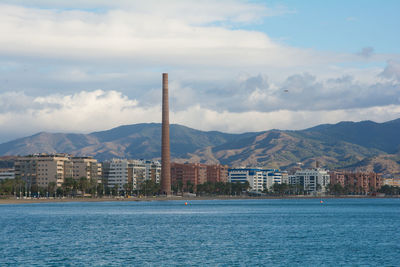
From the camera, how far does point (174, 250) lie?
2918 inches

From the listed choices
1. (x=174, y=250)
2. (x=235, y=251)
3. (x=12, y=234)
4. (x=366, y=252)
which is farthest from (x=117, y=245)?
(x=366, y=252)

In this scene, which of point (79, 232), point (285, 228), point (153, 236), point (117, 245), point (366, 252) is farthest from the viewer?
point (285, 228)

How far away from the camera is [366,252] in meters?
72.6

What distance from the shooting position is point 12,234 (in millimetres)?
94438

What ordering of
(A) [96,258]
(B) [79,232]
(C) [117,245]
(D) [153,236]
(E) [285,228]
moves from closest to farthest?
(A) [96,258] → (C) [117,245] → (D) [153,236] → (B) [79,232] → (E) [285,228]

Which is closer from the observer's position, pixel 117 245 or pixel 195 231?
pixel 117 245

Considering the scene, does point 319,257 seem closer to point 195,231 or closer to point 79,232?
point 195,231

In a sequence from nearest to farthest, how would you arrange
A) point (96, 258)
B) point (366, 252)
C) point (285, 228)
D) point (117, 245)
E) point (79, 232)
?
point (96, 258) → point (366, 252) → point (117, 245) → point (79, 232) → point (285, 228)

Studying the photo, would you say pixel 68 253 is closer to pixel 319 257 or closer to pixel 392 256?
pixel 319 257

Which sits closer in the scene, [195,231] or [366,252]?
[366,252]

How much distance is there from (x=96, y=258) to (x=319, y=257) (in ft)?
72.1

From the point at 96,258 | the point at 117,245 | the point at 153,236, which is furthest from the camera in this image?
the point at 153,236

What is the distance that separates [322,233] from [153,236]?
23.9 metres

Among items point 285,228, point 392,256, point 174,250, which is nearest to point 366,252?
point 392,256
